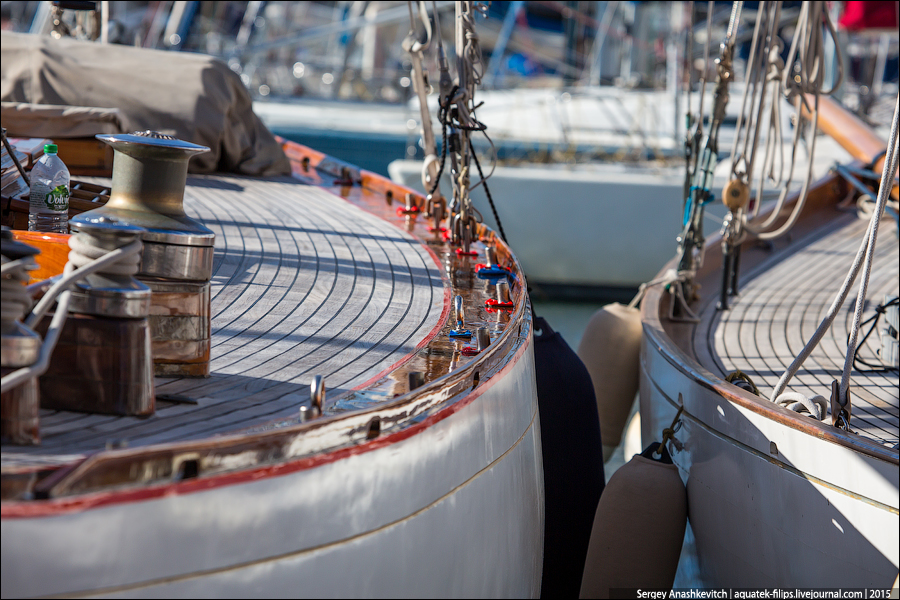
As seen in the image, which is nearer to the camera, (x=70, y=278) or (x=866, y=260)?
(x=70, y=278)

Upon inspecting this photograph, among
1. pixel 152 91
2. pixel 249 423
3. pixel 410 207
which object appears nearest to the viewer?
pixel 249 423

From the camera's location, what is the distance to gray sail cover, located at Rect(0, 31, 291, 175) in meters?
4.81

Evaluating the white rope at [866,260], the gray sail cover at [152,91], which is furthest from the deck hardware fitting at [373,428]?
the gray sail cover at [152,91]

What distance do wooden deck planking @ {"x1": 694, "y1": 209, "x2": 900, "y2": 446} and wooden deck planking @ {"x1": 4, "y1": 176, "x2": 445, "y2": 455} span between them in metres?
1.56

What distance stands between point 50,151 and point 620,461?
4.10 meters

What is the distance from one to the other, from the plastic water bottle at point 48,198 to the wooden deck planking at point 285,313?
1.60 feet

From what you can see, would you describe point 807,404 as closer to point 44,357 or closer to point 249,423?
point 249,423

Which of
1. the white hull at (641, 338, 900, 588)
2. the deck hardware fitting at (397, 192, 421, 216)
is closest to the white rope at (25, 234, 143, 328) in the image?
the white hull at (641, 338, 900, 588)

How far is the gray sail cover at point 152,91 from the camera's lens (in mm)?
4812

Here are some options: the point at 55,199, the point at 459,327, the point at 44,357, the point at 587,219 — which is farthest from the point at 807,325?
the point at 587,219

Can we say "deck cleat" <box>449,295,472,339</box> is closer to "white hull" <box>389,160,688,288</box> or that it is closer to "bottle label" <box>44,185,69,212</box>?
"bottle label" <box>44,185,69,212</box>

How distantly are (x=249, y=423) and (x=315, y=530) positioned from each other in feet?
0.82

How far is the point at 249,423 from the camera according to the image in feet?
5.75

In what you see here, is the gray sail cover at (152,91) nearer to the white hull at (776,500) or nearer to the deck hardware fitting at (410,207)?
the deck hardware fitting at (410,207)
